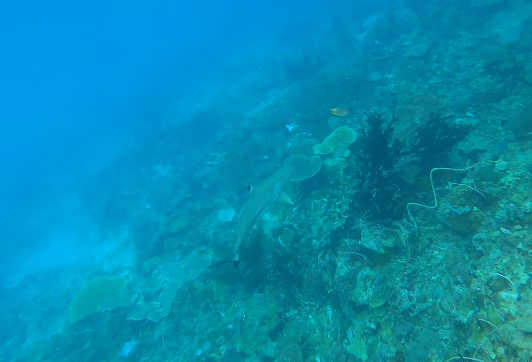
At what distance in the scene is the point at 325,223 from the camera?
20.3 ft

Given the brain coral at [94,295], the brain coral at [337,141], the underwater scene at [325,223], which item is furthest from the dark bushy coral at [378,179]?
the brain coral at [94,295]

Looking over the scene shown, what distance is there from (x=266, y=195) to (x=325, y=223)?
1731 millimetres

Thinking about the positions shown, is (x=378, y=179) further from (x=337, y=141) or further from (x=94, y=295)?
(x=94, y=295)

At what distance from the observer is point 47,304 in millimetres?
14680

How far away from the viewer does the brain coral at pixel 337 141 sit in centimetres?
831

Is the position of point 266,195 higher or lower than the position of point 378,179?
lower

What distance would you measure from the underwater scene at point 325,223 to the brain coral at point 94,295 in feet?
0.27

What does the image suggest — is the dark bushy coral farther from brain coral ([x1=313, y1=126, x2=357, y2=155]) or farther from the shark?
brain coral ([x1=313, y1=126, x2=357, y2=155])

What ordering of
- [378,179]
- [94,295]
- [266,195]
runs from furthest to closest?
[94,295]
[266,195]
[378,179]

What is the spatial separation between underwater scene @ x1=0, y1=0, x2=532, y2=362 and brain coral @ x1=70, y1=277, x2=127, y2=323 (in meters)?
0.08

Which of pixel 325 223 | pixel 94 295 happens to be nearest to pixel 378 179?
pixel 325 223

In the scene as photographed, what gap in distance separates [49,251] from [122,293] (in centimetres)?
1550

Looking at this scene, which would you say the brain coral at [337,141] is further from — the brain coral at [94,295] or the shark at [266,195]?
the brain coral at [94,295]

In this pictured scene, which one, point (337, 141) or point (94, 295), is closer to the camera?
point (337, 141)
